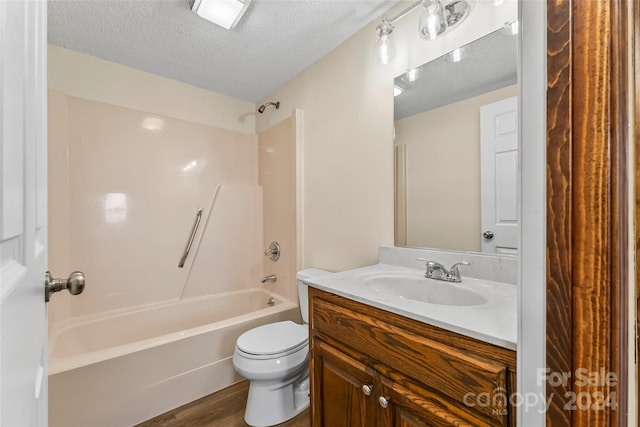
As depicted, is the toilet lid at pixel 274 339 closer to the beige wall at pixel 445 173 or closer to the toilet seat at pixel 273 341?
the toilet seat at pixel 273 341

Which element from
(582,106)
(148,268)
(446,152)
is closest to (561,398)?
(582,106)

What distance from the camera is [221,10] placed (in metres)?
1.44

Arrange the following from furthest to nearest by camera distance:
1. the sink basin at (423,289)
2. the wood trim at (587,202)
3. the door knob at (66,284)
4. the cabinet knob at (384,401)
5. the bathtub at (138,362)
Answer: the bathtub at (138,362)
the sink basin at (423,289)
the cabinet knob at (384,401)
the door knob at (66,284)
the wood trim at (587,202)

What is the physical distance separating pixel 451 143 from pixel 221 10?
140 centimetres

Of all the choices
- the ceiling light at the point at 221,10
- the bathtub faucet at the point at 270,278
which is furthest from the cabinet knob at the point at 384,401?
the ceiling light at the point at 221,10

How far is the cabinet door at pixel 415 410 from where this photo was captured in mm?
683

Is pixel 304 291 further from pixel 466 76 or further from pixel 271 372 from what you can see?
pixel 466 76

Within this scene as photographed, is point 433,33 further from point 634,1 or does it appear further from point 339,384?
point 339,384

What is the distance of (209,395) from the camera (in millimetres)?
1692

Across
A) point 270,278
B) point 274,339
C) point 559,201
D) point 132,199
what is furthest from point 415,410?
point 132,199

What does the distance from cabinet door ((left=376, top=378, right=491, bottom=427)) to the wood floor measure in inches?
33.5

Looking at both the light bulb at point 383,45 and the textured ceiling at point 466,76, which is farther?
the light bulb at point 383,45

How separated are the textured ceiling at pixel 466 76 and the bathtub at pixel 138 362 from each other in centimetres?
163

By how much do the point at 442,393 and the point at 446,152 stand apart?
40.9 inches
